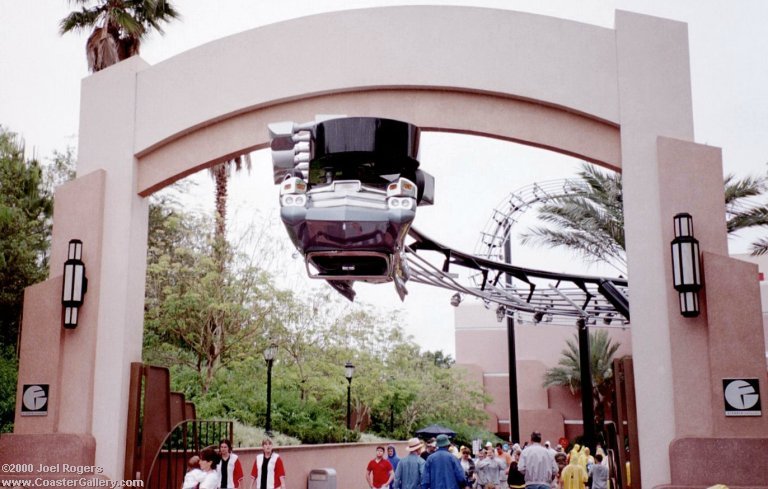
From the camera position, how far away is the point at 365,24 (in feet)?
38.2

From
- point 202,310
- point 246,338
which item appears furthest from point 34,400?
point 246,338

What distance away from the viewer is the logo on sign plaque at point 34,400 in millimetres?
11258

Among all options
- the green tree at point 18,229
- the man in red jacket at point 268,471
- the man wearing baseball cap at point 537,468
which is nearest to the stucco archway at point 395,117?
the man in red jacket at point 268,471

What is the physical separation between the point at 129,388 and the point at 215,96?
4315 millimetres

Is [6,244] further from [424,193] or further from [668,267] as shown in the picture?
[668,267]

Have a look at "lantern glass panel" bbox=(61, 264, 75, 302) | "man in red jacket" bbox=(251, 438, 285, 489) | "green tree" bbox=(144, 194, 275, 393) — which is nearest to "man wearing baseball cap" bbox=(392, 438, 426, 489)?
"man in red jacket" bbox=(251, 438, 285, 489)

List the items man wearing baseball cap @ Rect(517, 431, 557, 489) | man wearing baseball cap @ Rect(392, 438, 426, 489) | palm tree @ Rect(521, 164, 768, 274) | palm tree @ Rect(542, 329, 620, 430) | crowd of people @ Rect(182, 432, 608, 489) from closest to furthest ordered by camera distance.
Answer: crowd of people @ Rect(182, 432, 608, 489)
man wearing baseball cap @ Rect(392, 438, 426, 489)
man wearing baseball cap @ Rect(517, 431, 557, 489)
palm tree @ Rect(521, 164, 768, 274)
palm tree @ Rect(542, 329, 620, 430)

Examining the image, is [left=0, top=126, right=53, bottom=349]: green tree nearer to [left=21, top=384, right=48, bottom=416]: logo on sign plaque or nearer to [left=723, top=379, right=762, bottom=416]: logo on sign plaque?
[left=21, top=384, right=48, bottom=416]: logo on sign plaque

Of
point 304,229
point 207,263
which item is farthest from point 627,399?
point 207,263

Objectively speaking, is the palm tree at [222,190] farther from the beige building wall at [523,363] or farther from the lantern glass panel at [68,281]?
the beige building wall at [523,363]

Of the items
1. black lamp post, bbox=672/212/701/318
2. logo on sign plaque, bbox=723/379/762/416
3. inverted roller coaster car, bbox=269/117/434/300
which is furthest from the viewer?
black lamp post, bbox=672/212/701/318

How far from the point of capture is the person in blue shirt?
10.8 metres

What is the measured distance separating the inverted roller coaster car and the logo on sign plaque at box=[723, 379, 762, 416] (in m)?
4.24

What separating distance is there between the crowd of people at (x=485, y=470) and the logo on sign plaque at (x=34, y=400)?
17.1 ft
